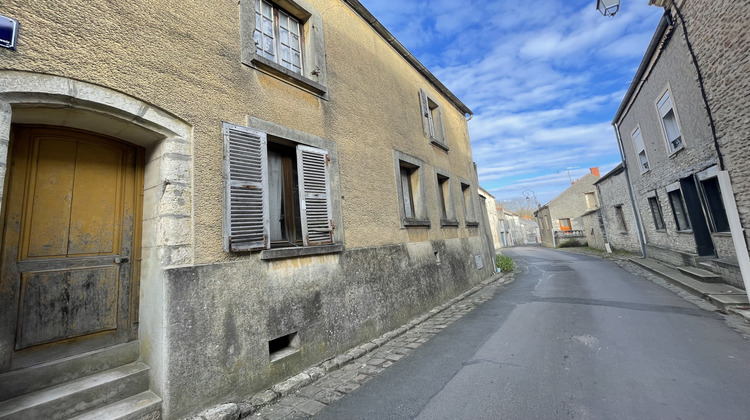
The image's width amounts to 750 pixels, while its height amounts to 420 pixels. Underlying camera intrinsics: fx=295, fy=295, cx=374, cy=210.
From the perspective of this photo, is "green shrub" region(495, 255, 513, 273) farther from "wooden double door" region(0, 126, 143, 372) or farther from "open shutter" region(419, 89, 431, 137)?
"wooden double door" region(0, 126, 143, 372)

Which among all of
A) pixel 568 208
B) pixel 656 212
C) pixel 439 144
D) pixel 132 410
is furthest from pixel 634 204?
pixel 568 208

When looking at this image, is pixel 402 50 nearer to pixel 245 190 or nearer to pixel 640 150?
pixel 245 190

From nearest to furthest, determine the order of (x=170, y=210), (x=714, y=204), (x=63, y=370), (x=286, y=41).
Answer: (x=63, y=370) < (x=170, y=210) < (x=286, y=41) < (x=714, y=204)

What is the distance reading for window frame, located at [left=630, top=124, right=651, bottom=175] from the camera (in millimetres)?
11938

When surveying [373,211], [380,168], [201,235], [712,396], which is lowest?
[712,396]

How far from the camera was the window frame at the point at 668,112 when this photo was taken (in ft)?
28.7

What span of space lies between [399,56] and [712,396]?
822 centimetres

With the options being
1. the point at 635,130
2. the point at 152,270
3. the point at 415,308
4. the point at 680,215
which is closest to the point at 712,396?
the point at 415,308

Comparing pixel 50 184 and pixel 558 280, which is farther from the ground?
pixel 50 184

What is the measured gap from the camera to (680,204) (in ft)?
32.4

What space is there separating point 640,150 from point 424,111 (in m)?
10.4

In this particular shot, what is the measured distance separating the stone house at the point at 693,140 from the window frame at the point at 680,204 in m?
0.03

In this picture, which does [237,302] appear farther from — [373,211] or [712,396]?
[712,396]

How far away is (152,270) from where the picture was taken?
2.91 meters
